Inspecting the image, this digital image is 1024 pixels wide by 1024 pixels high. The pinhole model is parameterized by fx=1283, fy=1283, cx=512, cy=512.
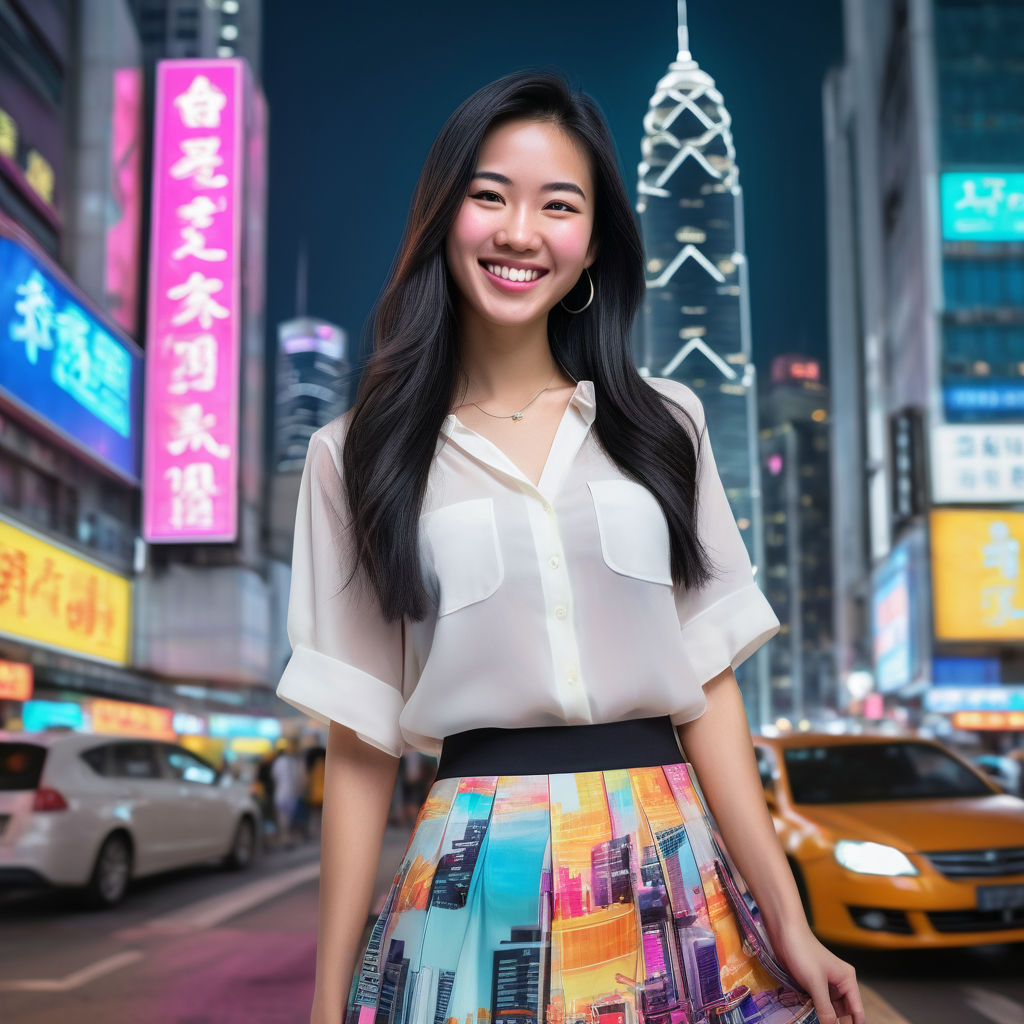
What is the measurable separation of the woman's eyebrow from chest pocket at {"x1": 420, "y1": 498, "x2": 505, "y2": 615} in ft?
1.20

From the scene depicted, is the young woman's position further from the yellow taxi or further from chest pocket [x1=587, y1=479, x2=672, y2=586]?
the yellow taxi

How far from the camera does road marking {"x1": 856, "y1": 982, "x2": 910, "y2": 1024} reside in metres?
4.35

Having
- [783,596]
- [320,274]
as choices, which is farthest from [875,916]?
[783,596]

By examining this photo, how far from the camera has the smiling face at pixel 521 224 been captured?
4.77 feet

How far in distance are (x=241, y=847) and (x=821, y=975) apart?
33.4 ft

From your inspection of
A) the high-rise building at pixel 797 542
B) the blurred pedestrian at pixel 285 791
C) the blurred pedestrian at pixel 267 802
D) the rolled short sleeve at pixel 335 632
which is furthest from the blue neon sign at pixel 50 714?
the high-rise building at pixel 797 542

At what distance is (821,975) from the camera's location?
1.29 metres

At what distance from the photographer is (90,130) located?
2255cm

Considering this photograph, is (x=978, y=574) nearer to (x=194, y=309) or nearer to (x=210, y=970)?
(x=194, y=309)

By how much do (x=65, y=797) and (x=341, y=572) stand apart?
714 centimetres

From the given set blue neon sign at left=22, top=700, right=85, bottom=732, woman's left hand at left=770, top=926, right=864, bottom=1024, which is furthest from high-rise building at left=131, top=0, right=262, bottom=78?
woman's left hand at left=770, top=926, right=864, bottom=1024

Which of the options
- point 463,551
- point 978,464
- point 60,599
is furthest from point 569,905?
point 978,464

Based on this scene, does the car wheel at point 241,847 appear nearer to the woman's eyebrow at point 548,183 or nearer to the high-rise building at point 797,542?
the woman's eyebrow at point 548,183

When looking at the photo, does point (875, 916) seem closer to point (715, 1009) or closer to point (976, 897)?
point (976, 897)
